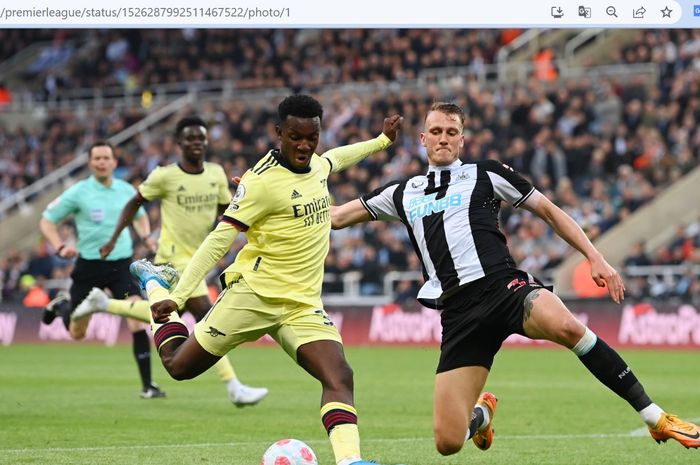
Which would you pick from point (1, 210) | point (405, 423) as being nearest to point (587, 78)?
point (1, 210)

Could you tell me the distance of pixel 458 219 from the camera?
336 inches

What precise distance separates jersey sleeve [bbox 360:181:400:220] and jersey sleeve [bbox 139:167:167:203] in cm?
513

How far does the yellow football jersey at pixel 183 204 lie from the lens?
13688mm

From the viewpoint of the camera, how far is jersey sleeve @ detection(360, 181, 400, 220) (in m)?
8.90

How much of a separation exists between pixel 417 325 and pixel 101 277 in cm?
1114

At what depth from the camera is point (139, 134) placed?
3688cm

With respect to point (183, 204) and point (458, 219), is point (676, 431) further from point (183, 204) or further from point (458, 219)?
point (183, 204)

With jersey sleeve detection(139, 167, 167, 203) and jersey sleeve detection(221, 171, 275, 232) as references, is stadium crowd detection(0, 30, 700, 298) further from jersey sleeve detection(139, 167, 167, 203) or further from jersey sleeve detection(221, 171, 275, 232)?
jersey sleeve detection(221, 171, 275, 232)

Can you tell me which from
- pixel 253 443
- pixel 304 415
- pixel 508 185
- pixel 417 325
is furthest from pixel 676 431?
pixel 417 325

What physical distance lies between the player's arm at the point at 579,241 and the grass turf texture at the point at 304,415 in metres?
1.74

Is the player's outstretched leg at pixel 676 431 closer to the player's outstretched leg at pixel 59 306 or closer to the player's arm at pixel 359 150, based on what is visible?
the player's arm at pixel 359 150

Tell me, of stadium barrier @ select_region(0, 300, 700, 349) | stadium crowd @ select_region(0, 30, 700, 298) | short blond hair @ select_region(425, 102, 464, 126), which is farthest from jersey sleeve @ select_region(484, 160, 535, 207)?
stadium crowd @ select_region(0, 30, 700, 298)

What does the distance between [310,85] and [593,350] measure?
90.7 ft
